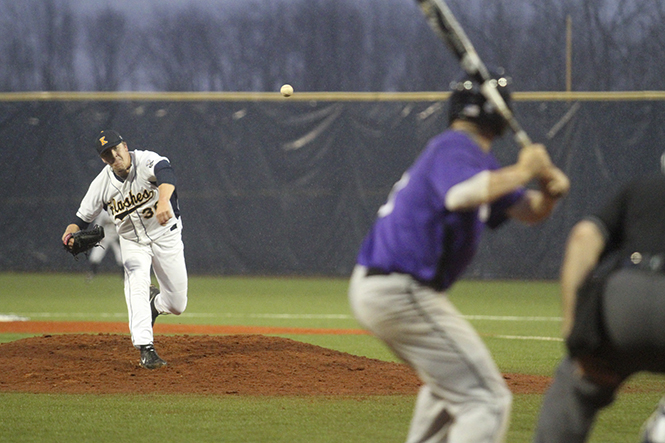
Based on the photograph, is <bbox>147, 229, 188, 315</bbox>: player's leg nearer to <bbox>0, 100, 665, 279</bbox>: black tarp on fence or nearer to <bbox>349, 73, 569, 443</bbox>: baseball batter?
<bbox>349, 73, 569, 443</bbox>: baseball batter

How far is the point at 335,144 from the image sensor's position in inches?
711

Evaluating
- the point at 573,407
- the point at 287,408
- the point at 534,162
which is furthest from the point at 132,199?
the point at 573,407

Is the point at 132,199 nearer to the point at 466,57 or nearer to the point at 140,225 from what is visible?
the point at 140,225

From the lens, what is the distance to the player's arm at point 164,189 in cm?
688

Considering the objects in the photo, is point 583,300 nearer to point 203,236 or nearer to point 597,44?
point 203,236

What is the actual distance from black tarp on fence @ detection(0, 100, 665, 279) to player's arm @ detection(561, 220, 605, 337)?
14.1 metres

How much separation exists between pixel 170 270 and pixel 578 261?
5.28 metres

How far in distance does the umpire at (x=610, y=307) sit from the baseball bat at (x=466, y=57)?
70cm

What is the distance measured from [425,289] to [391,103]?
48.3 feet

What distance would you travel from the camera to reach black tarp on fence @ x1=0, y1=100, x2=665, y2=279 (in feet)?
56.3

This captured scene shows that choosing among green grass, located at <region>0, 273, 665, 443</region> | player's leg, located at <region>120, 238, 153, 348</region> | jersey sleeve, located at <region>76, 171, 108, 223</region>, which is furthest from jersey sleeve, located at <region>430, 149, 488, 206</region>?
jersey sleeve, located at <region>76, 171, 108, 223</region>

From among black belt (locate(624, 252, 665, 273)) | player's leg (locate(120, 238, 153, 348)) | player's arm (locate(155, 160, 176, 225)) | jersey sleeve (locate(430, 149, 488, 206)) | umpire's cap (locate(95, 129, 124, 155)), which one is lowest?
player's leg (locate(120, 238, 153, 348))

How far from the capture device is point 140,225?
301 inches

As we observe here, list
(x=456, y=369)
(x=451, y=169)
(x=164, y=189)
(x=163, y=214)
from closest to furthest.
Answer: (x=451, y=169) < (x=456, y=369) < (x=163, y=214) < (x=164, y=189)
